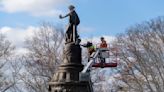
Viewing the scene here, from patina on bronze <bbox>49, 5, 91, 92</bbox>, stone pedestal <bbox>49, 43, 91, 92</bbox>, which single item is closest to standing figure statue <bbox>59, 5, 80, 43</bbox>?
patina on bronze <bbox>49, 5, 91, 92</bbox>

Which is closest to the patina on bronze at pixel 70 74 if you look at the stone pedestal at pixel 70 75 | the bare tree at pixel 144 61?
the stone pedestal at pixel 70 75

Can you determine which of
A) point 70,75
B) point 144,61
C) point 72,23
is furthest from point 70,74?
point 144,61

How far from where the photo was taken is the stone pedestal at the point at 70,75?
786 inches

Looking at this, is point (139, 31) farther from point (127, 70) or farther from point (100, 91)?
point (100, 91)

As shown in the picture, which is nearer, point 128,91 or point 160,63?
point 160,63

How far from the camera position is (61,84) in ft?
66.1

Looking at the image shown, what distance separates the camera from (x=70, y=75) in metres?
20.2

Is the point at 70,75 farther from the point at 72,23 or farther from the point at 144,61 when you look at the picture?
the point at 144,61

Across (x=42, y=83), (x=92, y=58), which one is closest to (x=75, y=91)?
(x=92, y=58)

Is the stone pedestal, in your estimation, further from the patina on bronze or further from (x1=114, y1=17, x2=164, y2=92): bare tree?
(x1=114, y1=17, x2=164, y2=92): bare tree

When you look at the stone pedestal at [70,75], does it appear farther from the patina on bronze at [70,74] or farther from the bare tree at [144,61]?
the bare tree at [144,61]

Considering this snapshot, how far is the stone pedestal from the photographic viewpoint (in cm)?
1995

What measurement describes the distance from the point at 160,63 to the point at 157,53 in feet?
3.20

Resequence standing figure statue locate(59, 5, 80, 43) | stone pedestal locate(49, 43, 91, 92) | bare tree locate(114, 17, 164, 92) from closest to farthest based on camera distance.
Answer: stone pedestal locate(49, 43, 91, 92)
standing figure statue locate(59, 5, 80, 43)
bare tree locate(114, 17, 164, 92)
